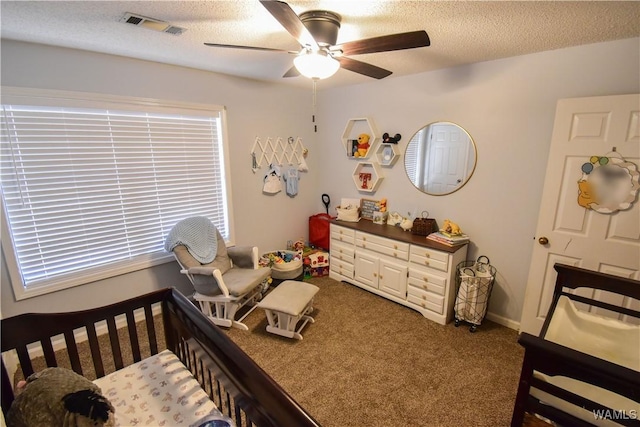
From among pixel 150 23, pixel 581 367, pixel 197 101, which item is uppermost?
pixel 150 23

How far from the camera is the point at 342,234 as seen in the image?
3.45 meters

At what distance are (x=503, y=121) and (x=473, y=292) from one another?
1.50 m

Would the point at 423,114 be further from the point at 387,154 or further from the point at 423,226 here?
the point at 423,226

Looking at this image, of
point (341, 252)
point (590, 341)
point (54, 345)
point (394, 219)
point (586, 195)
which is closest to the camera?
point (590, 341)

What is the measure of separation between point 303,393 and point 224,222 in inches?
79.6

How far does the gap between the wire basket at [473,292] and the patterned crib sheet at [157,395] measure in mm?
2156

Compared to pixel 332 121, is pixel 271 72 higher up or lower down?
higher up

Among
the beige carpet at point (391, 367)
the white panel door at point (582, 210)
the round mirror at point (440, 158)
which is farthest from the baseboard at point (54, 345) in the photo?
the white panel door at point (582, 210)

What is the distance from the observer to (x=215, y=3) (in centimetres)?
148

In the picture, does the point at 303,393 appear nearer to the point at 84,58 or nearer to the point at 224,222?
the point at 224,222

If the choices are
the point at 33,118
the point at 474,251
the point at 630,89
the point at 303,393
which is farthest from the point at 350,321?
the point at 33,118

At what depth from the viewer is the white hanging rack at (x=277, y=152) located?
Result: 3.42 meters

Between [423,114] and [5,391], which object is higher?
[423,114]

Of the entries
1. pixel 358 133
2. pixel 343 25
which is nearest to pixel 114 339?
pixel 343 25
